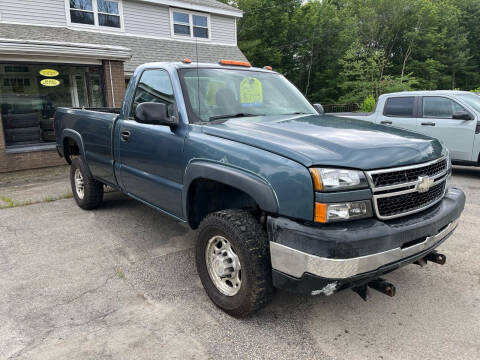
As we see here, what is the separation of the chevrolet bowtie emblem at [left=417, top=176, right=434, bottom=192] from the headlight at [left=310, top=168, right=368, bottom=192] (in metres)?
0.49

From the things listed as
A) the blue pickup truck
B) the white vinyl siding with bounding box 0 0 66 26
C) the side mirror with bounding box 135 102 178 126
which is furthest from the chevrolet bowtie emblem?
the white vinyl siding with bounding box 0 0 66 26

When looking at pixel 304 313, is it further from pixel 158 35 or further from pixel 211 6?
pixel 211 6

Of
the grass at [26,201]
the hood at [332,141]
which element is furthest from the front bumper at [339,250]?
the grass at [26,201]

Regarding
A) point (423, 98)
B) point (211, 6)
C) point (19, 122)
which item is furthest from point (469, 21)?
point (19, 122)

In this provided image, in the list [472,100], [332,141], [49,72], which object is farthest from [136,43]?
[332,141]

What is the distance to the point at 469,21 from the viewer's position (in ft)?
136

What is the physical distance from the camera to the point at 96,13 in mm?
14070

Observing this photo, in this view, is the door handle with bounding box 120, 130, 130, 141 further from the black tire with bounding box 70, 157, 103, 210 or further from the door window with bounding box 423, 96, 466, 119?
the door window with bounding box 423, 96, 466, 119

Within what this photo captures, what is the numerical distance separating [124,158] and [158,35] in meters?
13.4

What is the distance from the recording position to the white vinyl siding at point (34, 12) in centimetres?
1194

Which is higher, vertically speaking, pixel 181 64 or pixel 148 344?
pixel 181 64

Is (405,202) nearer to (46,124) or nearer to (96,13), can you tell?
(46,124)

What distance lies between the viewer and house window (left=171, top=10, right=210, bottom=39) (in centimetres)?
1631

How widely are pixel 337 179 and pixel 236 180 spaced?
2.33ft
